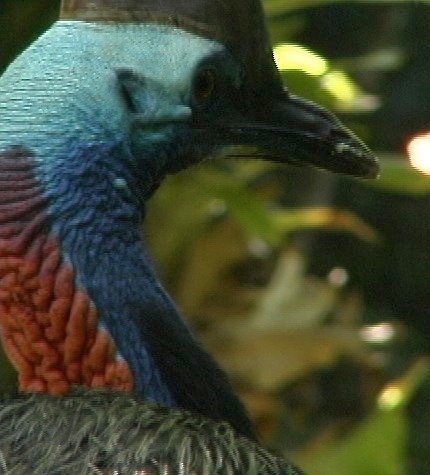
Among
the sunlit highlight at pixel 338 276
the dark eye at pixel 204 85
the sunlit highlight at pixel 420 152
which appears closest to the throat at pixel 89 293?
the dark eye at pixel 204 85

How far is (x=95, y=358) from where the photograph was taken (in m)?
1.42

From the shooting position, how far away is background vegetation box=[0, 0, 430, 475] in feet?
8.34

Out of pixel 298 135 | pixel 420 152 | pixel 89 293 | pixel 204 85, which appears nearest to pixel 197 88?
pixel 204 85

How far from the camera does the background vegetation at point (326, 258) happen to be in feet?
8.34

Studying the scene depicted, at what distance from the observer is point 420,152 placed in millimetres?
2867

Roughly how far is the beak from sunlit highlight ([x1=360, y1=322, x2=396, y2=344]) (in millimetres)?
1583

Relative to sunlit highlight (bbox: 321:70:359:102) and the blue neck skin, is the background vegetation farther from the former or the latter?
the blue neck skin

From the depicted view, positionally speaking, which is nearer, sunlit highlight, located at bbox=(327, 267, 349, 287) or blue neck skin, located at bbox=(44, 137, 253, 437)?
blue neck skin, located at bbox=(44, 137, 253, 437)

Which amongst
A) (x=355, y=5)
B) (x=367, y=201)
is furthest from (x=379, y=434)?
(x=355, y=5)

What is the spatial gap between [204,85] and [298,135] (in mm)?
133

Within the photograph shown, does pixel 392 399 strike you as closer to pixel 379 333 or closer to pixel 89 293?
pixel 379 333

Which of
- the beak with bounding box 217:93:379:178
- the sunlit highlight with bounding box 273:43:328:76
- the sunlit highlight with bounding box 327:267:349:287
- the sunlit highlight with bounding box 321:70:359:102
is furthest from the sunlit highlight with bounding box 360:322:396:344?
the beak with bounding box 217:93:379:178

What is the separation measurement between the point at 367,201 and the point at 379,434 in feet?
3.47

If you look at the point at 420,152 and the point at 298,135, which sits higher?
the point at 298,135
